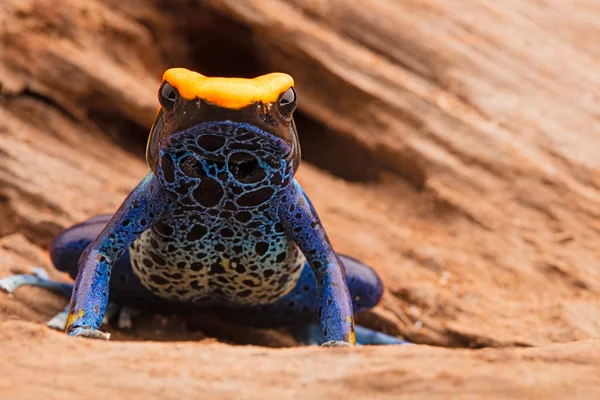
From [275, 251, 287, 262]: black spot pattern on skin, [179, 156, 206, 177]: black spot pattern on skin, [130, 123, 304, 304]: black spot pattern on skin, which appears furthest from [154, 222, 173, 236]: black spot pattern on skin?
[275, 251, 287, 262]: black spot pattern on skin

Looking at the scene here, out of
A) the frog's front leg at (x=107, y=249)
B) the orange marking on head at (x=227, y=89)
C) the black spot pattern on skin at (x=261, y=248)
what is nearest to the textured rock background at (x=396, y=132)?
the black spot pattern on skin at (x=261, y=248)

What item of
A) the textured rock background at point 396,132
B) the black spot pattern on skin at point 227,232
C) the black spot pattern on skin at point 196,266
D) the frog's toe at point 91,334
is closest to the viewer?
the frog's toe at point 91,334

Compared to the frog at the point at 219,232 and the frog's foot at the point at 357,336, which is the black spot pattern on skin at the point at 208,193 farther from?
the frog's foot at the point at 357,336

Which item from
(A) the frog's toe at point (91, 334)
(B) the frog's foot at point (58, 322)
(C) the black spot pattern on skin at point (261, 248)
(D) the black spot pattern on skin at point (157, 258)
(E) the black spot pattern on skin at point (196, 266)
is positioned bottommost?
(B) the frog's foot at point (58, 322)

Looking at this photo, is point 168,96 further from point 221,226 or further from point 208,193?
point 221,226

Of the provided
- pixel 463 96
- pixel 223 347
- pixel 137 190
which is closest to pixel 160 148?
pixel 137 190

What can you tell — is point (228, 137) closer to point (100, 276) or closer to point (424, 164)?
point (100, 276)

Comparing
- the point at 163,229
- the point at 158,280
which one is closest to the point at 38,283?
the point at 158,280

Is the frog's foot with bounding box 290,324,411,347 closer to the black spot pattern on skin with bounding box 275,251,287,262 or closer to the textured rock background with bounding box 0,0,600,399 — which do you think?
the textured rock background with bounding box 0,0,600,399
